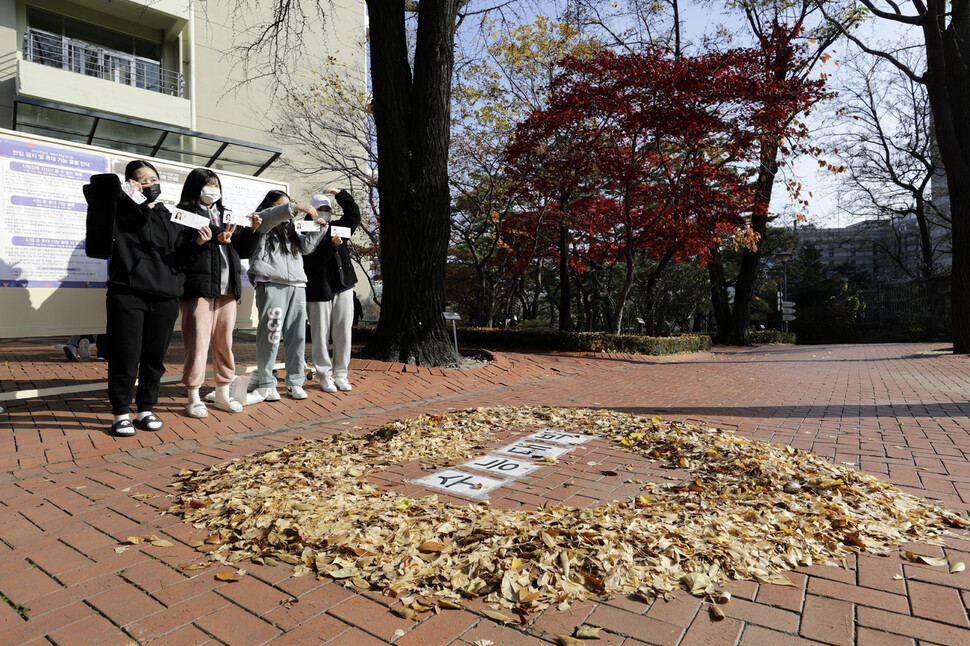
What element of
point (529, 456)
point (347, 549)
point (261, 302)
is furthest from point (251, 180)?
point (347, 549)

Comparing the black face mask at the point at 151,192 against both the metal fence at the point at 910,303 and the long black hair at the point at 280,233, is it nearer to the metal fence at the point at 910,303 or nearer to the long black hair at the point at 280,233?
the long black hair at the point at 280,233

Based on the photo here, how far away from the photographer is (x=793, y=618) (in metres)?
1.76

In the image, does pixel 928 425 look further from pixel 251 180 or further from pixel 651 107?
pixel 651 107

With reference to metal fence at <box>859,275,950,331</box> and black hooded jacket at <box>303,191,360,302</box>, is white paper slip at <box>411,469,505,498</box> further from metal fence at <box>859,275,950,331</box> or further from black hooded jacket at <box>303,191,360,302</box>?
metal fence at <box>859,275,950,331</box>

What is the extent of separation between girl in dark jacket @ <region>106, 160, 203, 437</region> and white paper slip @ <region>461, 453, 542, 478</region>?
2394 mm

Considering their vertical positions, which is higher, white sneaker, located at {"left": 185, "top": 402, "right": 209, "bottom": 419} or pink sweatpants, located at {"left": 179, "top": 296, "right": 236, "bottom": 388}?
pink sweatpants, located at {"left": 179, "top": 296, "right": 236, "bottom": 388}

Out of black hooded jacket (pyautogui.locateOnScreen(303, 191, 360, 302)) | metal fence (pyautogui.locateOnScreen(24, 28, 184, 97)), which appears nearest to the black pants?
black hooded jacket (pyautogui.locateOnScreen(303, 191, 360, 302))

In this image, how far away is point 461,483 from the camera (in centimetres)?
307

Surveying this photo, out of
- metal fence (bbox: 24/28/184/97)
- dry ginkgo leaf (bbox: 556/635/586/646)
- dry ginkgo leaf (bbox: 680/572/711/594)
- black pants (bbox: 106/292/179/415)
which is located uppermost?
metal fence (bbox: 24/28/184/97)

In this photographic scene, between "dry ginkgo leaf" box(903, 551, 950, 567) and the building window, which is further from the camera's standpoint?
the building window

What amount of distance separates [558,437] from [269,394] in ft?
9.00

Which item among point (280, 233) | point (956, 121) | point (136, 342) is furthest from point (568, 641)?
point (956, 121)

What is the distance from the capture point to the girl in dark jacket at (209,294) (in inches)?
170

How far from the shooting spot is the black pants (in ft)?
12.5
